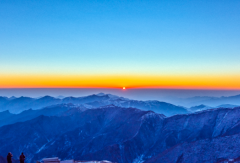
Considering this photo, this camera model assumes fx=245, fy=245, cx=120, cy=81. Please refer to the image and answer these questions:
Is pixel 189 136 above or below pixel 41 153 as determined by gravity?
above

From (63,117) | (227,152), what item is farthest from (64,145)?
(227,152)

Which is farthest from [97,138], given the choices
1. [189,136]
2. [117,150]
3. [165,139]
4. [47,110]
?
[47,110]

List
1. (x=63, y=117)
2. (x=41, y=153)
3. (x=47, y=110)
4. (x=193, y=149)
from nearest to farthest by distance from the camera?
(x=193, y=149), (x=41, y=153), (x=63, y=117), (x=47, y=110)

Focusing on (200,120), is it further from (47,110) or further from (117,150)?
(47,110)

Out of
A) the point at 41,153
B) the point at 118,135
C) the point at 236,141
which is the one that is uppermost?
the point at 236,141

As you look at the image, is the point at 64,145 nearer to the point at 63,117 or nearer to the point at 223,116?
the point at 63,117

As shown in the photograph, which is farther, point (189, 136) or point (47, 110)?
A: point (47, 110)

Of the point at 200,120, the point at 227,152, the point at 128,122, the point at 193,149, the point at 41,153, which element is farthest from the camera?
the point at 128,122
